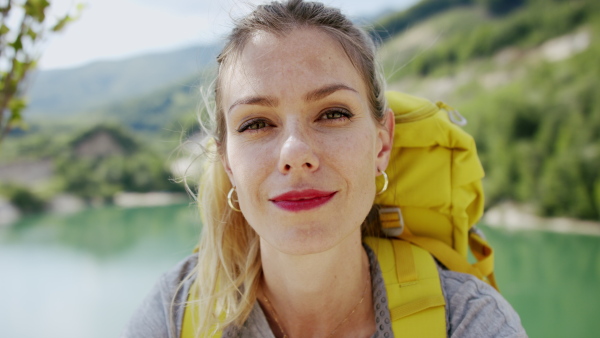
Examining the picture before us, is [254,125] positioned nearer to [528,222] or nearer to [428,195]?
[428,195]

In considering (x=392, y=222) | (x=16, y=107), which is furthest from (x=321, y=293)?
(x=16, y=107)

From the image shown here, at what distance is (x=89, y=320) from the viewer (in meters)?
13.6

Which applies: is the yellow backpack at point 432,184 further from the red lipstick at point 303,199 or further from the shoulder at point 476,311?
the red lipstick at point 303,199

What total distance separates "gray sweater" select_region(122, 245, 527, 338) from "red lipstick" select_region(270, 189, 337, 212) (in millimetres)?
332

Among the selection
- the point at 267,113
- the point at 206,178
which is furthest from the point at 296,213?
the point at 206,178

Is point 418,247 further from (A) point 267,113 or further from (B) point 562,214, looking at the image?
(B) point 562,214

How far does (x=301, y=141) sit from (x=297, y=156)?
0.13 ft

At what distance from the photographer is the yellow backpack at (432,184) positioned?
1.37 m

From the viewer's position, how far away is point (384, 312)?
3.96 feet

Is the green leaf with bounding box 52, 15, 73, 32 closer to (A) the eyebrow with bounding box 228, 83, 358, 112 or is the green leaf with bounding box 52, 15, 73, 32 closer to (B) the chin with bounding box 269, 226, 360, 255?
(A) the eyebrow with bounding box 228, 83, 358, 112

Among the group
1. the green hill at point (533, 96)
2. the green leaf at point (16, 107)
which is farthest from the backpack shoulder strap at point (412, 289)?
the green hill at point (533, 96)

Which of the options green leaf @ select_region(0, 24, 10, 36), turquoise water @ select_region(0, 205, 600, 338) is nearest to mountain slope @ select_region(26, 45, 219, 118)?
turquoise water @ select_region(0, 205, 600, 338)

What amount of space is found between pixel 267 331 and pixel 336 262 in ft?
0.79

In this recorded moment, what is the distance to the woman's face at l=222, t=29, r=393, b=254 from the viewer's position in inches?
42.6
